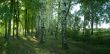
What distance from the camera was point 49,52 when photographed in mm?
26766

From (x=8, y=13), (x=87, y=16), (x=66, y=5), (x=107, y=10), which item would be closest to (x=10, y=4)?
(x=8, y=13)

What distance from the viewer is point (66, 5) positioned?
31.1 metres

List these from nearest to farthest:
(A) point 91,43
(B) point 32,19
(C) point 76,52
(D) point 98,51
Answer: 1. (C) point 76,52
2. (D) point 98,51
3. (A) point 91,43
4. (B) point 32,19

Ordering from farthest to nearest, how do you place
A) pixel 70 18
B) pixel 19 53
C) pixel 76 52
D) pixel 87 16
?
1. pixel 70 18
2. pixel 87 16
3. pixel 76 52
4. pixel 19 53

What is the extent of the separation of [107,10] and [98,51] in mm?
22640

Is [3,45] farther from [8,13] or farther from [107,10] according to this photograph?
[107,10]

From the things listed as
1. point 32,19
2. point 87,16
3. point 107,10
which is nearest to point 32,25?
point 32,19

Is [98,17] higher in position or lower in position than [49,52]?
higher

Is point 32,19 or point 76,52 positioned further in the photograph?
point 32,19

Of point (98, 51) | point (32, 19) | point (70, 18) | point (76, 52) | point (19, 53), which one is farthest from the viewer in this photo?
point (70, 18)

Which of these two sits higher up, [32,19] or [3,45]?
[32,19]

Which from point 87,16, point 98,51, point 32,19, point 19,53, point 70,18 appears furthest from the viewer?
point 70,18

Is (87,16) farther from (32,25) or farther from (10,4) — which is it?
(10,4)

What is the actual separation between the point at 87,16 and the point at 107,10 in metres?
4.72
